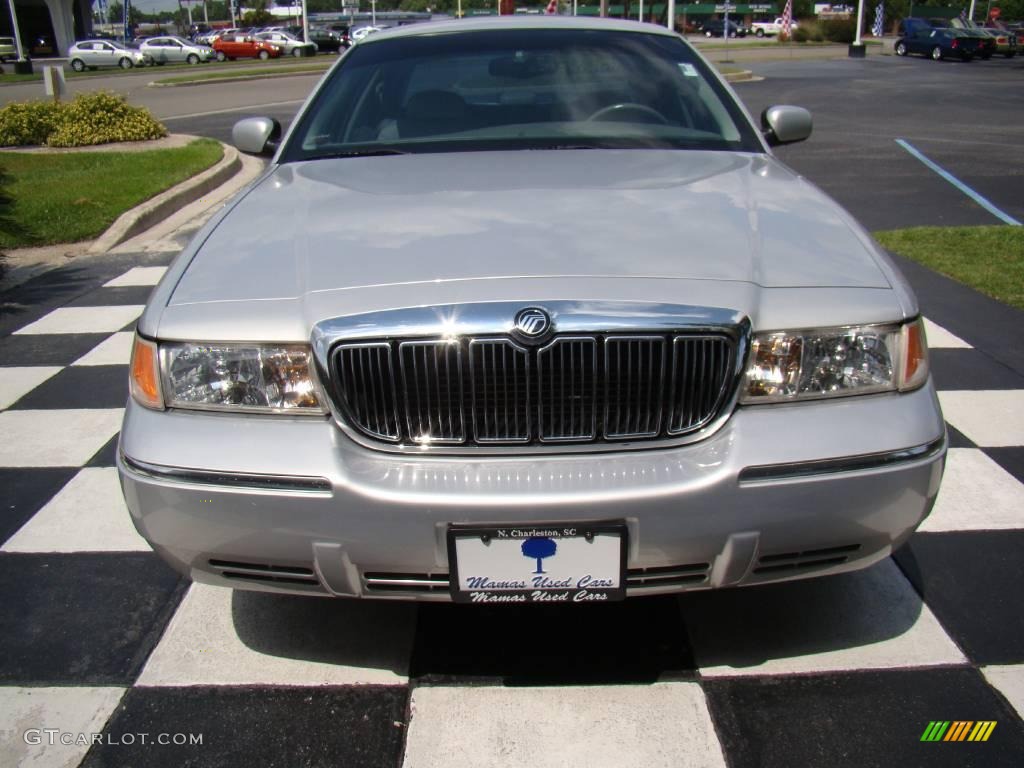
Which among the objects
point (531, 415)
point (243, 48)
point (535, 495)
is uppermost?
point (531, 415)

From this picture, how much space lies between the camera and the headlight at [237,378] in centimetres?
208

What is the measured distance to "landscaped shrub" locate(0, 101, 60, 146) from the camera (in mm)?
12055

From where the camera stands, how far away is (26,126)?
12.0m

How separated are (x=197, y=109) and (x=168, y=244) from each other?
1207 cm

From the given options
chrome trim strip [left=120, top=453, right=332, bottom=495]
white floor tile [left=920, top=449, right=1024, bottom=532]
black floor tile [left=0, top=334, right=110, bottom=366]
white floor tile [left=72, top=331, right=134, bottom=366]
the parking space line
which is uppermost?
chrome trim strip [left=120, top=453, right=332, bottom=495]

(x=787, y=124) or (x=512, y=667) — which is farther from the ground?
(x=787, y=124)

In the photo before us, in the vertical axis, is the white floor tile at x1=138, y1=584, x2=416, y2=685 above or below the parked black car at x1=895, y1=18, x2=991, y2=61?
above

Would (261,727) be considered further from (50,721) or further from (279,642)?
(50,721)

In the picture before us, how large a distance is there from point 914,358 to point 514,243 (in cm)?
96

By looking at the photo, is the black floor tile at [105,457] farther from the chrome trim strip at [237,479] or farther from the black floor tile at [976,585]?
the black floor tile at [976,585]

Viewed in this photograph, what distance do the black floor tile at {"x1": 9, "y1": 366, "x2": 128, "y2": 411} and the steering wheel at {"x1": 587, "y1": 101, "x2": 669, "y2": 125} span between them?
240 cm

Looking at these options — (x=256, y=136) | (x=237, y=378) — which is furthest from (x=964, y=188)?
(x=237, y=378)

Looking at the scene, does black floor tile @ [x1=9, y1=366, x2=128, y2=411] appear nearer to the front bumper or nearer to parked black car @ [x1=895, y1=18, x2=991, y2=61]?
the front bumper

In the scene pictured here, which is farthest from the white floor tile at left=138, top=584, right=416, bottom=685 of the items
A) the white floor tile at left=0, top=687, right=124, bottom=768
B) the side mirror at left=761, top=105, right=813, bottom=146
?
the side mirror at left=761, top=105, right=813, bottom=146
